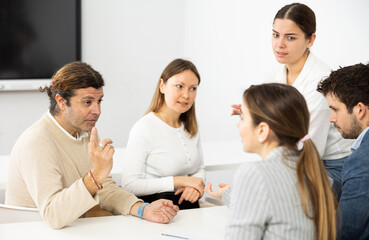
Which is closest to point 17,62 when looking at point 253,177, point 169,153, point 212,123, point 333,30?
A: point 212,123

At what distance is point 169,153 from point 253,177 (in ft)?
3.87

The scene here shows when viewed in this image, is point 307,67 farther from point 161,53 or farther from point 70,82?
point 161,53

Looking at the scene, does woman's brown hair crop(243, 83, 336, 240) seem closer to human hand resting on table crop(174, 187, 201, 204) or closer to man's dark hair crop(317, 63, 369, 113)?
man's dark hair crop(317, 63, 369, 113)

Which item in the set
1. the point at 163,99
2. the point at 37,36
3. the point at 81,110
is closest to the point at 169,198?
the point at 163,99

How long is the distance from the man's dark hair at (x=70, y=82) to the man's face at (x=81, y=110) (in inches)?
0.9

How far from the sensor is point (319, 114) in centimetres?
232

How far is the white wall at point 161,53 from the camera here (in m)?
4.18

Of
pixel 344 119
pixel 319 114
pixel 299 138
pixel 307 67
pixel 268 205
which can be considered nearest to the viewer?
pixel 268 205

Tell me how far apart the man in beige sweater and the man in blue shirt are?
2.17 ft

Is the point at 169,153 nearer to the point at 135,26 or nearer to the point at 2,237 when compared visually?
the point at 2,237

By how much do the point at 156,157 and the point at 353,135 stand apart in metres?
0.96

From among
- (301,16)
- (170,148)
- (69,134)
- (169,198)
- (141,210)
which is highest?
(301,16)

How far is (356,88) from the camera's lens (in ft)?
6.56

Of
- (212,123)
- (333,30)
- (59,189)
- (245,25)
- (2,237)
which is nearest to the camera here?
(2,237)
